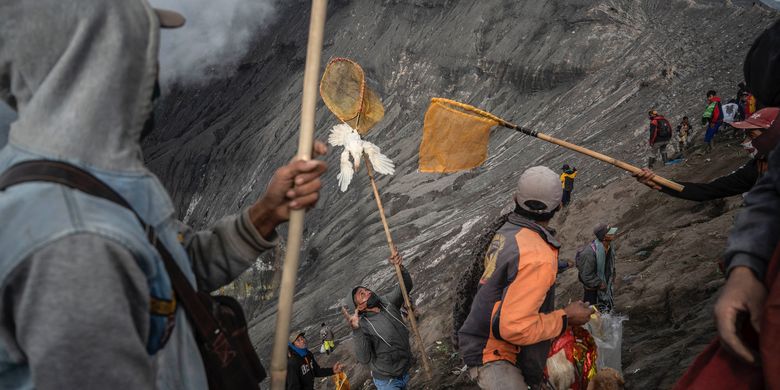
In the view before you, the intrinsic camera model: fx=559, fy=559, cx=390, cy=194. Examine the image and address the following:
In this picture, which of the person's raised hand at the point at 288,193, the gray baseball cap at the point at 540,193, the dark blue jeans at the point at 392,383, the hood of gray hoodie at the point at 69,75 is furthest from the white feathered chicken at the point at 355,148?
the hood of gray hoodie at the point at 69,75

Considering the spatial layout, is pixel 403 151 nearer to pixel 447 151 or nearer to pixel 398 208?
pixel 398 208

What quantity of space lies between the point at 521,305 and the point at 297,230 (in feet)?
4.77

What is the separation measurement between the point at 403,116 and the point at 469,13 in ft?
19.8

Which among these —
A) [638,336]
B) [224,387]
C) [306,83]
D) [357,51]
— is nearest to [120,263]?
[224,387]

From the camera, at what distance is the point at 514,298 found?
8.54 ft

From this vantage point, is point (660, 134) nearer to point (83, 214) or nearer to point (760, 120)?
point (760, 120)

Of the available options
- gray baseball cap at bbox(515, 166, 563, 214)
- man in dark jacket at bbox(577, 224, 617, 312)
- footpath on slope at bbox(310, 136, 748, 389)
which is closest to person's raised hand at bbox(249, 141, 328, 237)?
gray baseball cap at bbox(515, 166, 563, 214)

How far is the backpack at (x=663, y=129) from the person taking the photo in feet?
37.1

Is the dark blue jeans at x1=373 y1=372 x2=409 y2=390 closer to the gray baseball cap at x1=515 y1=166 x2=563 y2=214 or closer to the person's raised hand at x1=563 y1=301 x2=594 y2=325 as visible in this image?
the person's raised hand at x1=563 y1=301 x2=594 y2=325

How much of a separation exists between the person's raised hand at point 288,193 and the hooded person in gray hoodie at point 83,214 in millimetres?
366

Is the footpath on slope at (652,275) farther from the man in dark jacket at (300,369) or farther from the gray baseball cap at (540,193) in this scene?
the gray baseball cap at (540,193)

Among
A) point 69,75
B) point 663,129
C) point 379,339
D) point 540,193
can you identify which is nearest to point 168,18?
point 69,75

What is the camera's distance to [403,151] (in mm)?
23844

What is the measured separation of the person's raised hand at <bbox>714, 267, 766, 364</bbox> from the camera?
1278 millimetres
